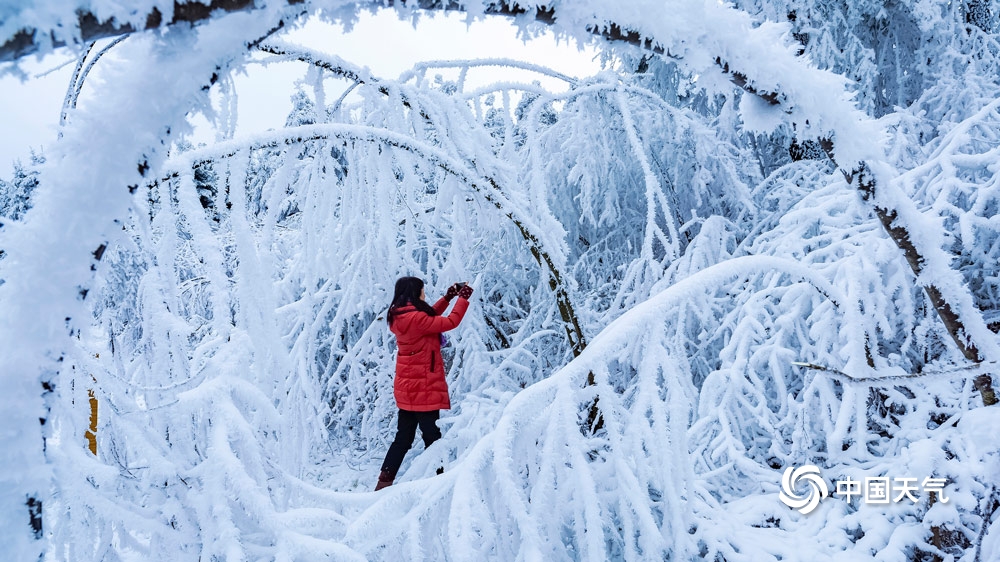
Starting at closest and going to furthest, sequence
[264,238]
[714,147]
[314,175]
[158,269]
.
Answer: [158,269], [264,238], [314,175], [714,147]

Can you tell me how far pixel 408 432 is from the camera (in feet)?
12.8

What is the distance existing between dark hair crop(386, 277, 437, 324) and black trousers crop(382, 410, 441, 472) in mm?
773

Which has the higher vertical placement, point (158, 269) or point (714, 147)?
point (714, 147)

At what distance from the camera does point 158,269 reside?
1502 mm

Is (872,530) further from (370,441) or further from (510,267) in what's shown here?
(370,441)

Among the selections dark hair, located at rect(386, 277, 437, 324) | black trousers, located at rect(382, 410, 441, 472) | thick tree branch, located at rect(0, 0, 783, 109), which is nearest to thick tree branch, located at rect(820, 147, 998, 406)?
thick tree branch, located at rect(0, 0, 783, 109)

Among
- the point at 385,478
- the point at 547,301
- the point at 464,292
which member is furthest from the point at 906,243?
the point at 385,478

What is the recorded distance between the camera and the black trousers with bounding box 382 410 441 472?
388cm

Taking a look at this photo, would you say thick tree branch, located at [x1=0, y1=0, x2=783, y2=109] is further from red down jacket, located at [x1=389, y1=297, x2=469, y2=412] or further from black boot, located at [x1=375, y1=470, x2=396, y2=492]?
black boot, located at [x1=375, y1=470, x2=396, y2=492]

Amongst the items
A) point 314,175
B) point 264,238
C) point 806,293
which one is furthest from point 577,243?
point 264,238

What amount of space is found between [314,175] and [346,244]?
16.4 inches

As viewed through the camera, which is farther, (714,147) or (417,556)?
(714,147)

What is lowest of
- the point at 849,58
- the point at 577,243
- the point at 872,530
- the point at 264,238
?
the point at 872,530

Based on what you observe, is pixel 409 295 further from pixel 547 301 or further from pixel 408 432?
pixel 547 301
